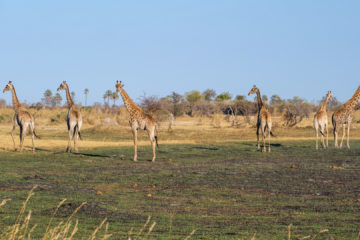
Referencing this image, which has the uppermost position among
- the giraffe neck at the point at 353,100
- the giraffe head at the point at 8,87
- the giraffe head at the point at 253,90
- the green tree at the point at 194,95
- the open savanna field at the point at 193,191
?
the green tree at the point at 194,95

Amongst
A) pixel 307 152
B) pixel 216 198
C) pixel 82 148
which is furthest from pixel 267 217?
pixel 82 148

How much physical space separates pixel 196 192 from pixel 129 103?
7.67 meters

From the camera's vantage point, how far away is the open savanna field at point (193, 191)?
7973 mm

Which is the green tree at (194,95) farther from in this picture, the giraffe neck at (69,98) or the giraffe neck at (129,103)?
the giraffe neck at (129,103)

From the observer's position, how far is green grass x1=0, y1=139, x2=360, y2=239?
8.05 metres

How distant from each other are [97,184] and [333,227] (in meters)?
6.37

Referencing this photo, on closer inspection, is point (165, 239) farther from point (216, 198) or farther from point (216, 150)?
point (216, 150)

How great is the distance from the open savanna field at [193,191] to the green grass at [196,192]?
17 millimetres

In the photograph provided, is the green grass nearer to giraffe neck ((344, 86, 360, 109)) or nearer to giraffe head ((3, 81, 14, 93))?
giraffe head ((3, 81, 14, 93))

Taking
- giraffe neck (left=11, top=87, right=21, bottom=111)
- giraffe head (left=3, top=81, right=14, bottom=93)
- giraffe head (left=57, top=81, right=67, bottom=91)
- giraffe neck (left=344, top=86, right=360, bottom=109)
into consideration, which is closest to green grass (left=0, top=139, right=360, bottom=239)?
giraffe neck (left=11, top=87, right=21, bottom=111)

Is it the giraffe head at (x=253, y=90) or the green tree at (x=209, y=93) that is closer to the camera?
the giraffe head at (x=253, y=90)

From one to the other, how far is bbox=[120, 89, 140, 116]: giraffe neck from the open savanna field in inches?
68.7

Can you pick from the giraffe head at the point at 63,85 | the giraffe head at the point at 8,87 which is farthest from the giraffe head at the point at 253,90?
the giraffe head at the point at 8,87

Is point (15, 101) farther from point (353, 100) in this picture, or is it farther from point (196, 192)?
point (353, 100)
